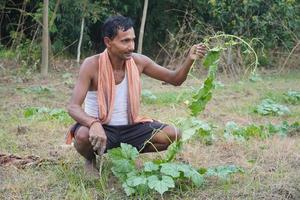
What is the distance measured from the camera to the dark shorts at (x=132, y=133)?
4.17m

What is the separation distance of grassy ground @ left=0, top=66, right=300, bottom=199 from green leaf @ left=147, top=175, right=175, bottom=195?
143 mm

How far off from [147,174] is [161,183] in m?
0.18

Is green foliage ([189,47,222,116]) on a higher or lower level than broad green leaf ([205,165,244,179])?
higher

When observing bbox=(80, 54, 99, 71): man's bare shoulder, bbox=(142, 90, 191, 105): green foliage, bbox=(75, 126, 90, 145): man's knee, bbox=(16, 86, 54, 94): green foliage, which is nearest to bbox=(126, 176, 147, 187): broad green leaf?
bbox=(75, 126, 90, 145): man's knee

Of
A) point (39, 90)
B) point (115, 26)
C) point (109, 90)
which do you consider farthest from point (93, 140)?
point (39, 90)

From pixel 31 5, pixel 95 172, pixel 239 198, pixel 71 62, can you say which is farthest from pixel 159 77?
pixel 31 5

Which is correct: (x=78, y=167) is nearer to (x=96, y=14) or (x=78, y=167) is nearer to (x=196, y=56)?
(x=196, y=56)

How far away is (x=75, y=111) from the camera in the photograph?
3988mm

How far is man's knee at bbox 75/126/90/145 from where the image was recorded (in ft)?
13.0

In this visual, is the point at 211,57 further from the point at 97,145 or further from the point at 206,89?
the point at 97,145

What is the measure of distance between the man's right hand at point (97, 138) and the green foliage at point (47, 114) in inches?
104

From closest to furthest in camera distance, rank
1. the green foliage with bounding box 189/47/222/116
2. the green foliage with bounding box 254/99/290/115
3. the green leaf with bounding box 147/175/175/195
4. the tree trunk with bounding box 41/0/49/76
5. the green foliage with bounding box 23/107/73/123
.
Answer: the green leaf with bounding box 147/175/175/195 → the green foliage with bounding box 189/47/222/116 → the green foliage with bounding box 23/107/73/123 → the green foliage with bounding box 254/99/290/115 → the tree trunk with bounding box 41/0/49/76

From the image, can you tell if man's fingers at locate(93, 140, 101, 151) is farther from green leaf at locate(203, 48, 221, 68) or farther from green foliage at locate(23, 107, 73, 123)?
green foliage at locate(23, 107, 73, 123)

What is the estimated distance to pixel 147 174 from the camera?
12.3 feet
